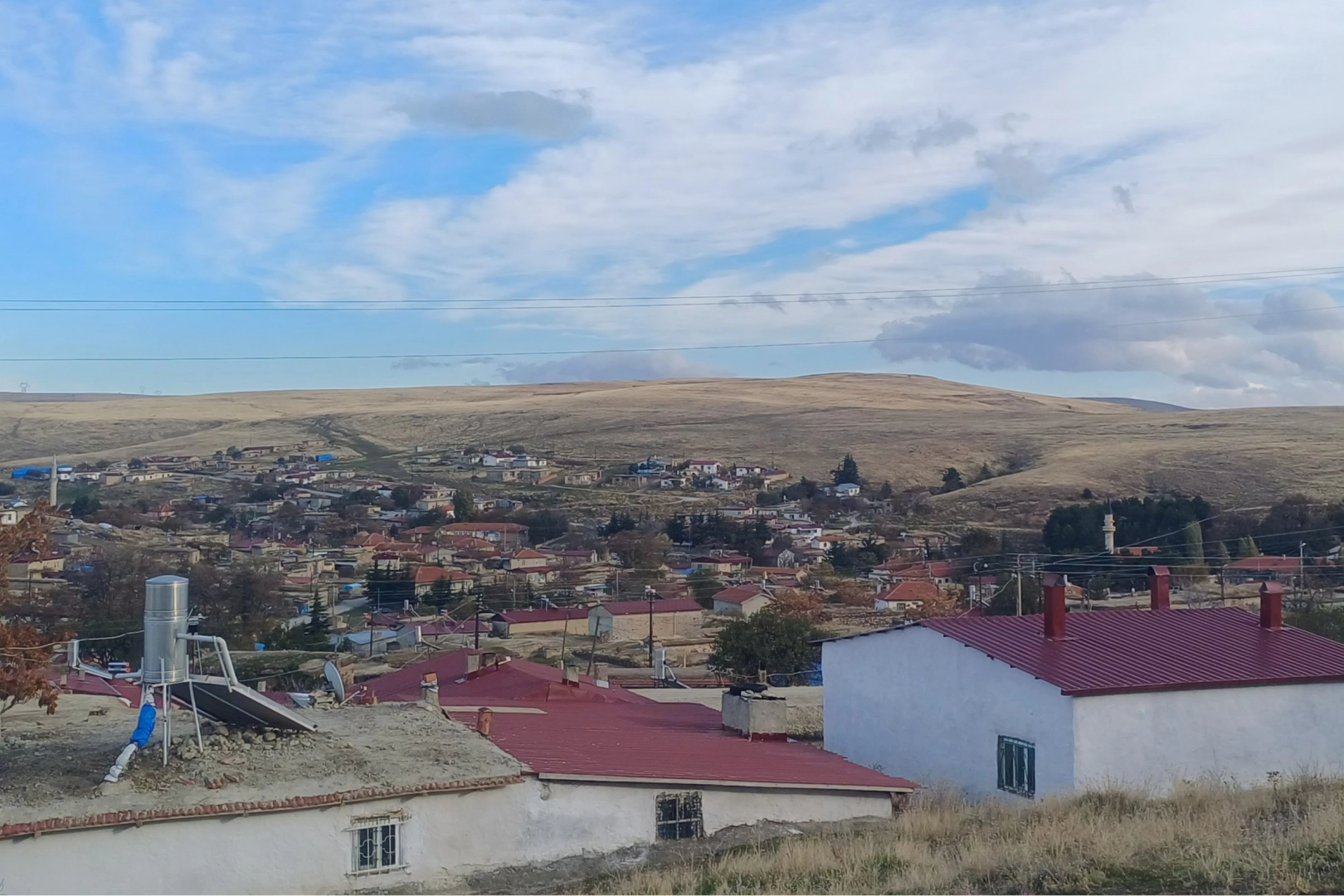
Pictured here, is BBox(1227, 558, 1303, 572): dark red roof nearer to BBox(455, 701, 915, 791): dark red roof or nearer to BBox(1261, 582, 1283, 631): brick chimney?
BBox(1261, 582, 1283, 631): brick chimney

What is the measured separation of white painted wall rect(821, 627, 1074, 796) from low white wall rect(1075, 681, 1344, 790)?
0.56 meters

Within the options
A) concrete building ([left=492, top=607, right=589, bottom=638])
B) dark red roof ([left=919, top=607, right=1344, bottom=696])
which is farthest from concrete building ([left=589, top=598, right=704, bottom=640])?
dark red roof ([left=919, top=607, right=1344, bottom=696])

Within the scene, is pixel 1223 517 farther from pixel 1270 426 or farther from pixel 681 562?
pixel 1270 426

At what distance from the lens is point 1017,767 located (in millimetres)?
18375

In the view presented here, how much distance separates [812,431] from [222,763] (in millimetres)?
119579

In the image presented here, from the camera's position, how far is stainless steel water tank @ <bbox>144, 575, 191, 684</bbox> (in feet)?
42.0

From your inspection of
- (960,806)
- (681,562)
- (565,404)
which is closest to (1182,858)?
(960,806)

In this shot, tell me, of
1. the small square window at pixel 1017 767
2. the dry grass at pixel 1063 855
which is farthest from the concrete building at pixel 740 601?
the dry grass at pixel 1063 855

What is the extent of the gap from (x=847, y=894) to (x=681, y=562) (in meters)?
60.4

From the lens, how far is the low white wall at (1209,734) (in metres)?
17.5

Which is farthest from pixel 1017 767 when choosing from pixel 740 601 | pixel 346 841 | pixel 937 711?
pixel 740 601

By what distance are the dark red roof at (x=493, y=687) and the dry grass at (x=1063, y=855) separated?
10937 millimetres

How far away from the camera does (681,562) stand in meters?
70.6

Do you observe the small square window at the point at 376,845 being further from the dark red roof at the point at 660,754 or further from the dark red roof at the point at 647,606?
the dark red roof at the point at 647,606
